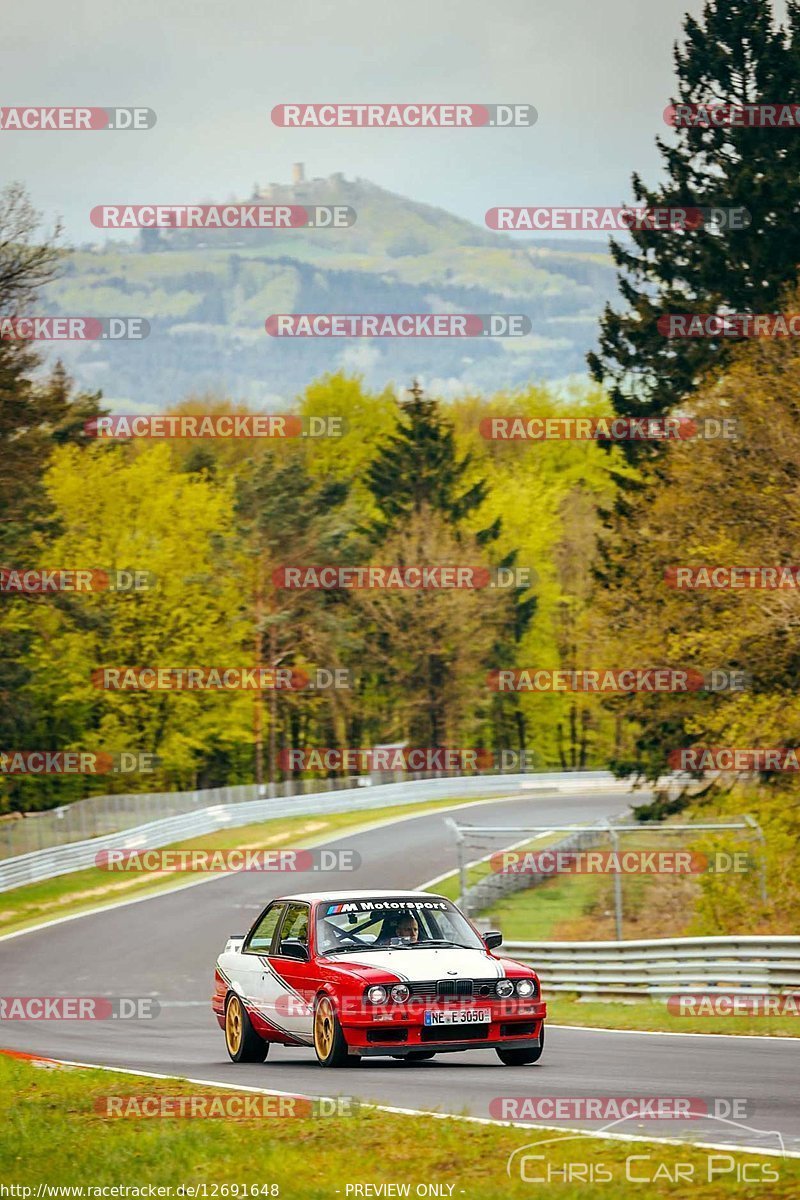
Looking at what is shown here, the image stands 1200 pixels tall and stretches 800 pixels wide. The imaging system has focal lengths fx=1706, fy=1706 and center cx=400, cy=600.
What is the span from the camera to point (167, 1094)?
11922 millimetres

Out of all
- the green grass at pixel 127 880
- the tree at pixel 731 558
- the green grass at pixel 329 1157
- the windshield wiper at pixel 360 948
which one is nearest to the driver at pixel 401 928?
the windshield wiper at pixel 360 948

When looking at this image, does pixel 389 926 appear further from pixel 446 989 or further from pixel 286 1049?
pixel 286 1049

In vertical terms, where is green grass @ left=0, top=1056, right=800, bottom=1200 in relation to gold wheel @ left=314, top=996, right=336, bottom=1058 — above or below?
above

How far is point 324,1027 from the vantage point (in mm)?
13086

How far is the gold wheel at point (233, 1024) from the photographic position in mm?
14609

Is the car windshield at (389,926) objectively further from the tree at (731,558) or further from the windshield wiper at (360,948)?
the tree at (731,558)

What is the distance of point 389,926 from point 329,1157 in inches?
189

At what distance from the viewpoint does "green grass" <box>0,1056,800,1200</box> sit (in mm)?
7949

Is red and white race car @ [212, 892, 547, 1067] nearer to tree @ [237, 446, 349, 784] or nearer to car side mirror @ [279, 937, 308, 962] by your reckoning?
car side mirror @ [279, 937, 308, 962]

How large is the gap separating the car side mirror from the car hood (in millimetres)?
240

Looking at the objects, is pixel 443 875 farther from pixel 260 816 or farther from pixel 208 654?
pixel 208 654

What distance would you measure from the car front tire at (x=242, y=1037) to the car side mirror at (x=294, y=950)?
967 millimetres

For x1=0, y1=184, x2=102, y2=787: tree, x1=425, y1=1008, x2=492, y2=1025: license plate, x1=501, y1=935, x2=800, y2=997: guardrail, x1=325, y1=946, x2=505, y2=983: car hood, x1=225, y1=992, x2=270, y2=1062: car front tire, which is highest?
x1=0, y1=184, x2=102, y2=787: tree

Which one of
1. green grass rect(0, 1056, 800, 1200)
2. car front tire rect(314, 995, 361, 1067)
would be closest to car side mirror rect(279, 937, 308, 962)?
car front tire rect(314, 995, 361, 1067)
